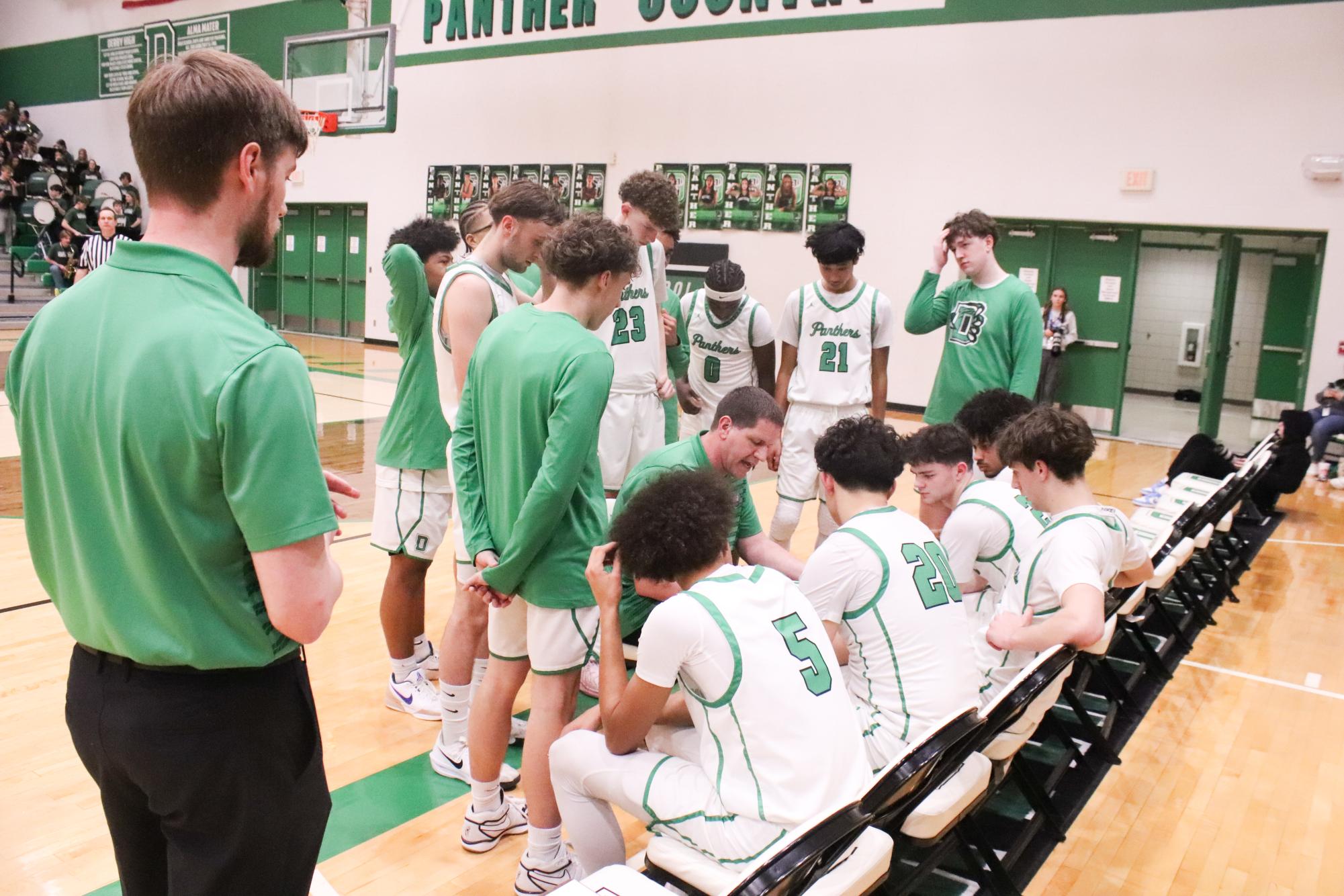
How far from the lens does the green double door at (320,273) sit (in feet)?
55.9

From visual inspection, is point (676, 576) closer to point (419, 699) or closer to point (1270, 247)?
point (419, 699)

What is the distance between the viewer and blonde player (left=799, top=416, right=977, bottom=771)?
7.54 ft

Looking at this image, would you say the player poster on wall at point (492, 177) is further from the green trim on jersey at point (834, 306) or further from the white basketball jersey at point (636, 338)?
the white basketball jersey at point (636, 338)

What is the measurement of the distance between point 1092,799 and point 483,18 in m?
14.2

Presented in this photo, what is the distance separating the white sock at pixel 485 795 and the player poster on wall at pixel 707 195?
10702mm

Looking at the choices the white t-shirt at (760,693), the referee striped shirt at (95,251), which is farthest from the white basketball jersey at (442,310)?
the referee striped shirt at (95,251)

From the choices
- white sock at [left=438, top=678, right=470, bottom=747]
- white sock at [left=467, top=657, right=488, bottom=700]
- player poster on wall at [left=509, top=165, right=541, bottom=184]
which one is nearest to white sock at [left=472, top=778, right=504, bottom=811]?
white sock at [left=438, top=678, right=470, bottom=747]

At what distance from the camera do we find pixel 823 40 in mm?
11578

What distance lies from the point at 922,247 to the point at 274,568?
10.8m

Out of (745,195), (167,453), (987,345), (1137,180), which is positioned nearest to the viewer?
(167,453)

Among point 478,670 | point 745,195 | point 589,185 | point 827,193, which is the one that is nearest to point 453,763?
point 478,670

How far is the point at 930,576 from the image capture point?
2.34m

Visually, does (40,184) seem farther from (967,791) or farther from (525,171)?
(967,791)

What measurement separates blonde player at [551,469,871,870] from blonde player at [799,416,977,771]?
1.23ft
